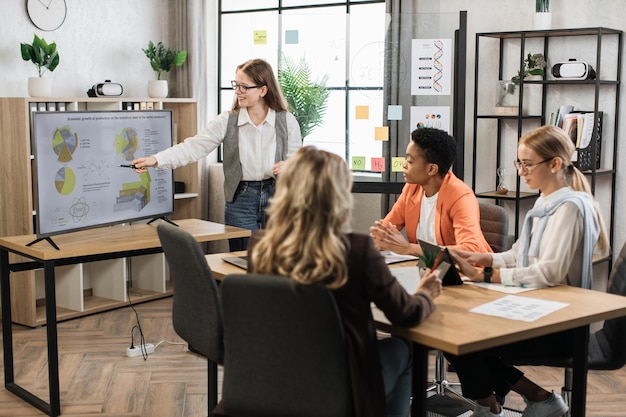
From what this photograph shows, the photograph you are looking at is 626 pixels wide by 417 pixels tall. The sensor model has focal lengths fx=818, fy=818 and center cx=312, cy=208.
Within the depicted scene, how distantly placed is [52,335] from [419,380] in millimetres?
1873

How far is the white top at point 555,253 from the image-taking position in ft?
9.15

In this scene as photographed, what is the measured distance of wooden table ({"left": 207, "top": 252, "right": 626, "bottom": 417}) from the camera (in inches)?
88.8

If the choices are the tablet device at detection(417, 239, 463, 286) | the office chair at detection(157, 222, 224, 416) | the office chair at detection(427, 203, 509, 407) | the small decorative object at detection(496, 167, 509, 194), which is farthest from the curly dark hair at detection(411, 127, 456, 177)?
the small decorative object at detection(496, 167, 509, 194)

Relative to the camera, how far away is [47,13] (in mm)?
5426

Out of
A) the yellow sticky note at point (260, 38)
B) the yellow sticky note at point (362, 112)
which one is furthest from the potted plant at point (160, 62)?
the yellow sticky note at point (362, 112)

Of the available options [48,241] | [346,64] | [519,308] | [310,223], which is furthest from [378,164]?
[310,223]

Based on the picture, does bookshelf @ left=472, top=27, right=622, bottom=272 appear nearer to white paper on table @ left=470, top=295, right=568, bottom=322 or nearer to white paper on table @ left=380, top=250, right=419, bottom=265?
white paper on table @ left=380, top=250, right=419, bottom=265

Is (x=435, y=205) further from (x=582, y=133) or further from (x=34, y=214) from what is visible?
(x=34, y=214)

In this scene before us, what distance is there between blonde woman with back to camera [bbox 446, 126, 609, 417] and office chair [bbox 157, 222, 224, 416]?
0.85 m

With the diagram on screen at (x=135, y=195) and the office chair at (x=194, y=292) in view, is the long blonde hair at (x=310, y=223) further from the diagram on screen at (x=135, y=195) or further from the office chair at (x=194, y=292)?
the diagram on screen at (x=135, y=195)

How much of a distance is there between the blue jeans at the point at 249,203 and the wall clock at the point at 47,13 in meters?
1.99

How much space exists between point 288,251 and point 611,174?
123 inches

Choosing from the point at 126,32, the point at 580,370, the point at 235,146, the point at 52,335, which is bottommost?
the point at 52,335

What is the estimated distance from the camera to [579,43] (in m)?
4.71
